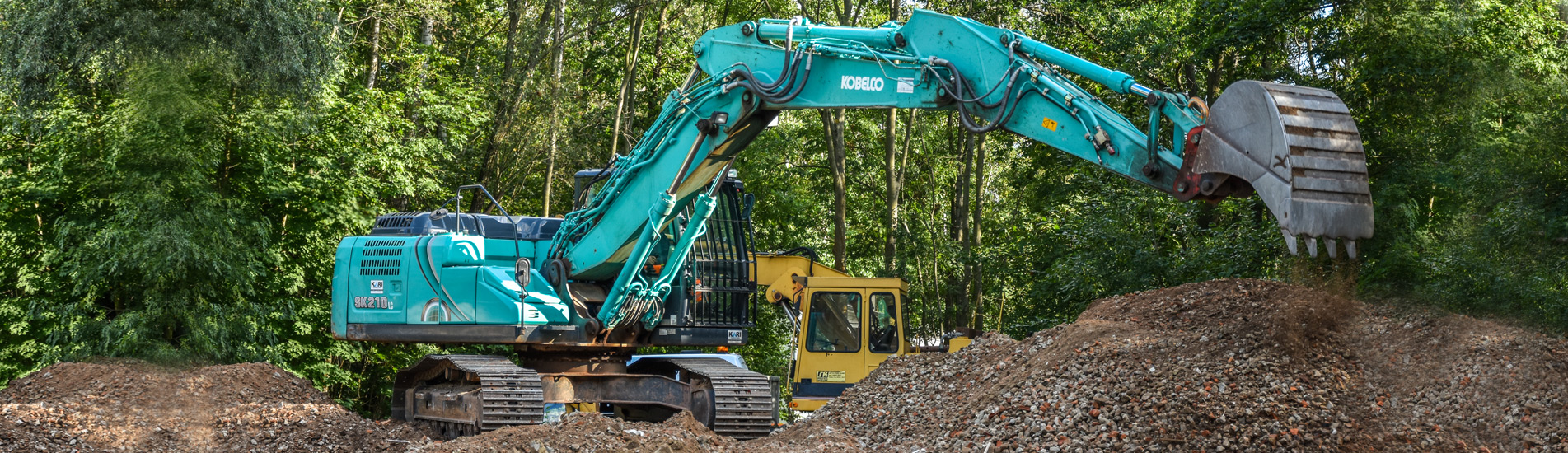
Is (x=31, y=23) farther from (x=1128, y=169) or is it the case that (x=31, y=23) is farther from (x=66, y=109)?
(x=1128, y=169)

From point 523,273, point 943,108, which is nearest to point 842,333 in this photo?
point 523,273

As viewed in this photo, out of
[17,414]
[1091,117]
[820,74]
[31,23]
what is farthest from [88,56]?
[1091,117]

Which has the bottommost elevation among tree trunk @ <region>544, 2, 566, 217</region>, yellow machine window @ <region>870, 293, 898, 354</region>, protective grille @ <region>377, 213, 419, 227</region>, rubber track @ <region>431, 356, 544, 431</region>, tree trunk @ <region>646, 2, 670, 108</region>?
rubber track @ <region>431, 356, 544, 431</region>

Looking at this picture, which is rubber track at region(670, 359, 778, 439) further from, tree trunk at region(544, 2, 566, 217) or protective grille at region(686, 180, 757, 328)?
tree trunk at region(544, 2, 566, 217)

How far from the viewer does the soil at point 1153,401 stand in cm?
645

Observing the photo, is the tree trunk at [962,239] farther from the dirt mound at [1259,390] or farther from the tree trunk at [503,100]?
the dirt mound at [1259,390]

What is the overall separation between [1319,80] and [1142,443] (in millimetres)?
9446

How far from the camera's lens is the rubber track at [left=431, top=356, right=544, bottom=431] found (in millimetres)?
9156

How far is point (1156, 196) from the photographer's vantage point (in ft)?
48.2

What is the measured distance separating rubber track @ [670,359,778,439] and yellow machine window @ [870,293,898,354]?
11.0ft

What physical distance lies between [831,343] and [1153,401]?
21.2 feet

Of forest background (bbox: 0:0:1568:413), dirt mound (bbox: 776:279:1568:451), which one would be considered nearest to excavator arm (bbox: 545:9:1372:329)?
dirt mound (bbox: 776:279:1568:451)

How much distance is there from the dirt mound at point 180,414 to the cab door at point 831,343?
4.29m

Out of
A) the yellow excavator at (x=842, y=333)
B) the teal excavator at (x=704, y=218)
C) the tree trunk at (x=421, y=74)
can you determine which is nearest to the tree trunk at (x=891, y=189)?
the tree trunk at (x=421, y=74)
